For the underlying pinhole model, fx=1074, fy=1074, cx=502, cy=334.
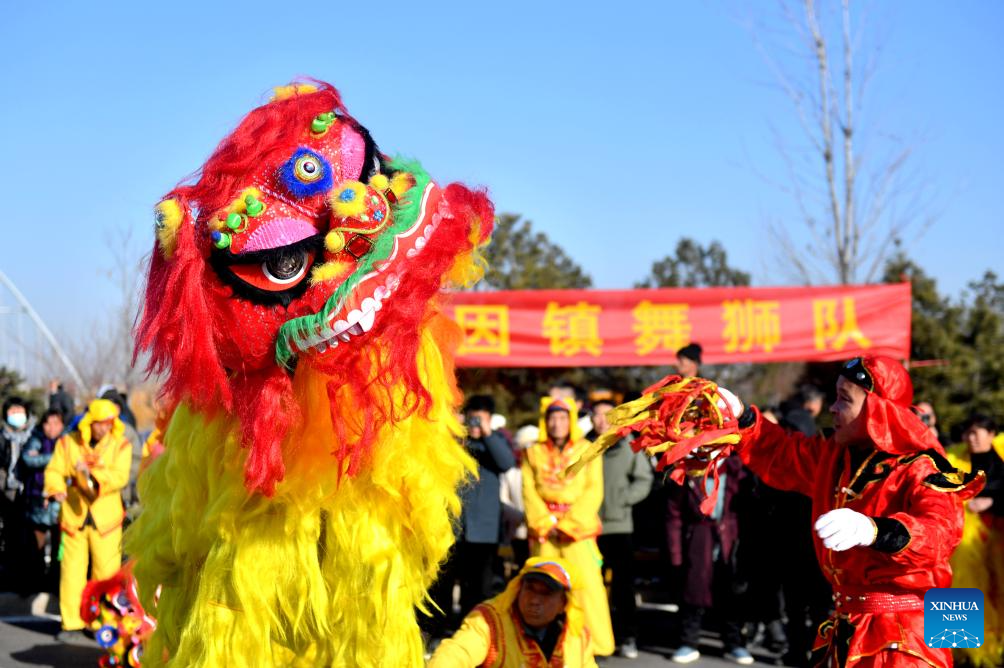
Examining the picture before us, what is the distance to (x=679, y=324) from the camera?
32.2ft

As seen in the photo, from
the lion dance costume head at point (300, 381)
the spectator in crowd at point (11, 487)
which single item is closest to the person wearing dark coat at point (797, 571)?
the lion dance costume head at point (300, 381)

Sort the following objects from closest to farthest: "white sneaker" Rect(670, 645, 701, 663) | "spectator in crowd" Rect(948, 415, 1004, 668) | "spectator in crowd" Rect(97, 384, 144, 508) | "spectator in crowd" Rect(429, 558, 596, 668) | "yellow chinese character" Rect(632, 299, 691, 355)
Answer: "spectator in crowd" Rect(429, 558, 596, 668), "spectator in crowd" Rect(948, 415, 1004, 668), "white sneaker" Rect(670, 645, 701, 663), "spectator in crowd" Rect(97, 384, 144, 508), "yellow chinese character" Rect(632, 299, 691, 355)

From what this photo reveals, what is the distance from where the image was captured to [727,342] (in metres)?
9.85

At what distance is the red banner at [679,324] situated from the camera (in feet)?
31.7

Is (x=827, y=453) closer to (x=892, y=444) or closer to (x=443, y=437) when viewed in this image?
(x=892, y=444)

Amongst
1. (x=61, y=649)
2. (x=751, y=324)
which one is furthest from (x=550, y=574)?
(x=751, y=324)

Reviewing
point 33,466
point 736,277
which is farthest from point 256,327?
point 736,277

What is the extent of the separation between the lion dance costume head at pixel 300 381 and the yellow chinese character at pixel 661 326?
6.69 metres

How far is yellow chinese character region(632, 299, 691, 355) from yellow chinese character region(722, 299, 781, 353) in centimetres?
38

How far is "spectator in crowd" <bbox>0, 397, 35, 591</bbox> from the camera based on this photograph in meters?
8.69

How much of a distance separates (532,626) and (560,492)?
5.53 ft

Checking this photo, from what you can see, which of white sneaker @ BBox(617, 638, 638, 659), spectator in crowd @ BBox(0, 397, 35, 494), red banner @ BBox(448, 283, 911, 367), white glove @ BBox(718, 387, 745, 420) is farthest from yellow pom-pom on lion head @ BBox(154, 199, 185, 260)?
spectator in crowd @ BBox(0, 397, 35, 494)

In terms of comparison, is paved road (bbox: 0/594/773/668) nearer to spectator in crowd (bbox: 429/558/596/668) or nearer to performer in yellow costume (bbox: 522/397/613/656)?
performer in yellow costume (bbox: 522/397/613/656)

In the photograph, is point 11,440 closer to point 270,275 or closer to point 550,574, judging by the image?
point 550,574
